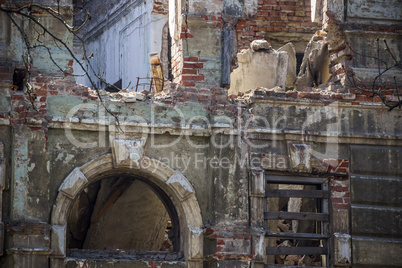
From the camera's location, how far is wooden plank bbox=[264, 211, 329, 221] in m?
10.9

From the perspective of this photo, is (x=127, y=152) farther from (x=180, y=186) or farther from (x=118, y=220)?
(x=118, y=220)

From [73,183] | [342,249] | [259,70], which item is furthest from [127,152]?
[342,249]

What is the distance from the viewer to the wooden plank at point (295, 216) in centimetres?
1094

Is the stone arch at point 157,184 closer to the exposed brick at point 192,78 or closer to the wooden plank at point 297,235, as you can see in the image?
the wooden plank at point 297,235

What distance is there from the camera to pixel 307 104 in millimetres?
11250

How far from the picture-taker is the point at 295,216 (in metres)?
11.0

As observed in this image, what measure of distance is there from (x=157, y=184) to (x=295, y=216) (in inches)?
72.2

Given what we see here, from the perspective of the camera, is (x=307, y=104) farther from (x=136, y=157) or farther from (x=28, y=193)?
(x=28, y=193)

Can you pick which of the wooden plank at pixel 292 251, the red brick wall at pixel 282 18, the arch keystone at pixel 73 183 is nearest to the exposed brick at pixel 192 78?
the arch keystone at pixel 73 183

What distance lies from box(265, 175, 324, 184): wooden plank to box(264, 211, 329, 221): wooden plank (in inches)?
16.2

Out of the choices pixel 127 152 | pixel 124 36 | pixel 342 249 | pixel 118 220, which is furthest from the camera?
pixel 124 36

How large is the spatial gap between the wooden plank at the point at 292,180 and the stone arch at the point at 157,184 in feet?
3.46

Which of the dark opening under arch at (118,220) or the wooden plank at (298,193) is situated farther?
the dark opening under arch at (118,220)

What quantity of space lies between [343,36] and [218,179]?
8.74 ft
